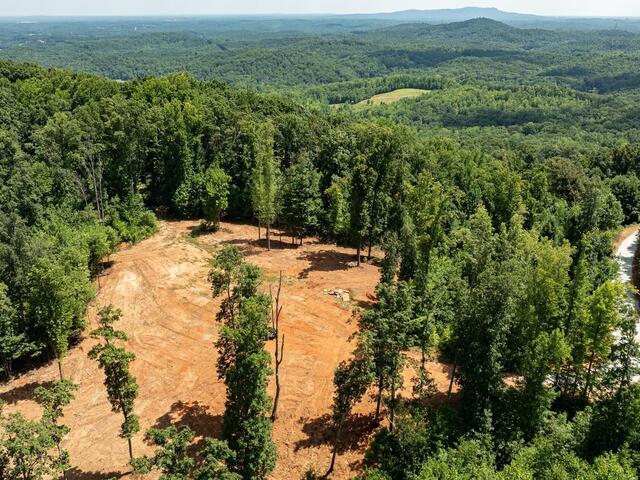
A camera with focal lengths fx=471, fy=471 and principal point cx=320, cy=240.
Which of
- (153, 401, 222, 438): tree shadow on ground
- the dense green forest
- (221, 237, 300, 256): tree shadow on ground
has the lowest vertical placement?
(153, 401, 222, 438): tree shadow on ground

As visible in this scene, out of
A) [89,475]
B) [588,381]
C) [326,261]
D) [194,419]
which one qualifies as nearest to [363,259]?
[326,261]

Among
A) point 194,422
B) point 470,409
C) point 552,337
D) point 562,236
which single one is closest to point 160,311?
point 194,422

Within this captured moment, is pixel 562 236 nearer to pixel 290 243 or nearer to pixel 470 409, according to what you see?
pixel 290 243

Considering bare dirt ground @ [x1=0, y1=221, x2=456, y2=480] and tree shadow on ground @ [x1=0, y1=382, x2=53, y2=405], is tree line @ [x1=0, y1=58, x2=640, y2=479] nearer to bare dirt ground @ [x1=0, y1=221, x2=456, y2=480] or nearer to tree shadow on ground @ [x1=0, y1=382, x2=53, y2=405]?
tree shadow on ground @ [x1=0, y1=382, x2=53, y2=405]

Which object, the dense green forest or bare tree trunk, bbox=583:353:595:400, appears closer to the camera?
the dense green forest

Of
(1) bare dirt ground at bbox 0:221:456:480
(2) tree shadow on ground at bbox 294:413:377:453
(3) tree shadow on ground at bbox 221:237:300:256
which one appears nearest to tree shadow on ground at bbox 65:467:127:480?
(1) bare dirt ground at bbox 0:221:456:480

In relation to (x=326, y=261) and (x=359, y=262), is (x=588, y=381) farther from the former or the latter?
(x=326, y=261)
